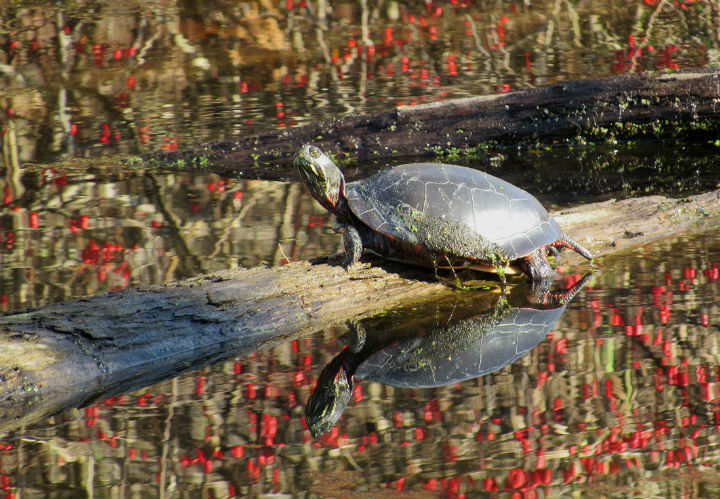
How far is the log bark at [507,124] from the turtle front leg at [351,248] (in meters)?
3.76

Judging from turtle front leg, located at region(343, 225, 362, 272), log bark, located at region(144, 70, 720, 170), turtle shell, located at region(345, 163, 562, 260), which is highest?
turtle shell, located at region(345, 163, 562, 260)

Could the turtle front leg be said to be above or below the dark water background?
above

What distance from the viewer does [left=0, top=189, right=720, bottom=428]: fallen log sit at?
137 inches

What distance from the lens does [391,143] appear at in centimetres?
838

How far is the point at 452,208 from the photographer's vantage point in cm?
465

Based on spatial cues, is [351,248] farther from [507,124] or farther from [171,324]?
[507,124]

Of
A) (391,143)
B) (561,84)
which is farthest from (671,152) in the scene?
(391,143)

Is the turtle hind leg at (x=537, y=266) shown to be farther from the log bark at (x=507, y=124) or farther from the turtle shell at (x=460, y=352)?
the log bark at (x=507, y=124)

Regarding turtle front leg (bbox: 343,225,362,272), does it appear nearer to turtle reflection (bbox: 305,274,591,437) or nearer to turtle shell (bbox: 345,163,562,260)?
turtle shell (bbox: 345,163,562,260)

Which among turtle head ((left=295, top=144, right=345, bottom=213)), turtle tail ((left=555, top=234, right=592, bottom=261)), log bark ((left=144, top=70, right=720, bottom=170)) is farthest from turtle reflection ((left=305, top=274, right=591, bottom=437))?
log bark ((left=144, top=70, right=720, bottom=170))

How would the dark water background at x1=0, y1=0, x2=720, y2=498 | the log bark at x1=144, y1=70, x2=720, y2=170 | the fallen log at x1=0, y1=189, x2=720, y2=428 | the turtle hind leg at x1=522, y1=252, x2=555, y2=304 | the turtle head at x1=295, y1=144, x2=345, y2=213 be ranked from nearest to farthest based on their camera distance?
the dark water background at x1=0, y1=0, x2=720, y2=498
the fallen log at x1=0, y1=189, x2=720, y2=428
the turtle hind leg at x1=522, y1=252, x2=555, y2=304
the turtle head at x1=295, y1=144, x2=345, y2=213
the log bark at x1=144, y1=70, x2=720, y2=170

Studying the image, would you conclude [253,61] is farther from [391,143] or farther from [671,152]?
[671,152]

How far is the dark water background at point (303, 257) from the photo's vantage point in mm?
2979

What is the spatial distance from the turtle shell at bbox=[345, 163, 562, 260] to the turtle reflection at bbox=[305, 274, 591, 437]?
39 cm
